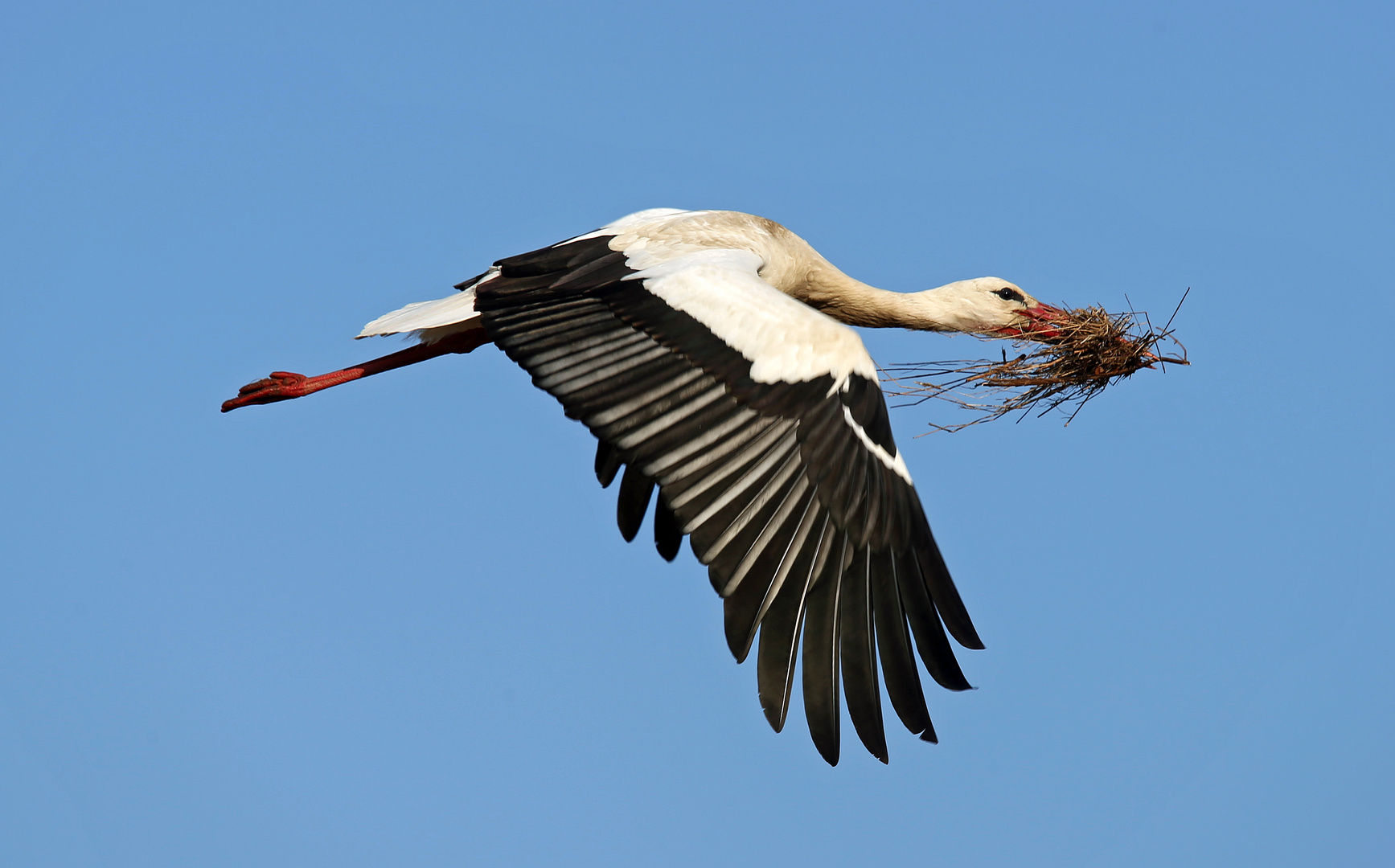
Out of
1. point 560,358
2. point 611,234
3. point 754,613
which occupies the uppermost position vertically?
point 611,234

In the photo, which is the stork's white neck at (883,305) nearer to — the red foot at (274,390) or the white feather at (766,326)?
the white feather at (766,326)

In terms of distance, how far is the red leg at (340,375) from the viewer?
6.27m

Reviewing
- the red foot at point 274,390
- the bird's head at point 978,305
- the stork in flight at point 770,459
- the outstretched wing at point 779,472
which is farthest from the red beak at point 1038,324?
the red foot at point 274,390

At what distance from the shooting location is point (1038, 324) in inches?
243

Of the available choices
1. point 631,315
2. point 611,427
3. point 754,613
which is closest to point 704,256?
point 631,315

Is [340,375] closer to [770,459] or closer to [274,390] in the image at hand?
[274,390]

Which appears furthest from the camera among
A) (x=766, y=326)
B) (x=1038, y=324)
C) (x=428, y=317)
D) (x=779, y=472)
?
(x=1038, y=324)

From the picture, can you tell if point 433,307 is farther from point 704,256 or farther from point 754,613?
point 754,613

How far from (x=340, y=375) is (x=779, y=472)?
3113 mm

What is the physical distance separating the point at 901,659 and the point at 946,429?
115 cm

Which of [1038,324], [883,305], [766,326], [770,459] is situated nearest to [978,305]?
[1038,324]

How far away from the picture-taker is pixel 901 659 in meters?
4.07

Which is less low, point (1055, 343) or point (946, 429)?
point (1055, 343)

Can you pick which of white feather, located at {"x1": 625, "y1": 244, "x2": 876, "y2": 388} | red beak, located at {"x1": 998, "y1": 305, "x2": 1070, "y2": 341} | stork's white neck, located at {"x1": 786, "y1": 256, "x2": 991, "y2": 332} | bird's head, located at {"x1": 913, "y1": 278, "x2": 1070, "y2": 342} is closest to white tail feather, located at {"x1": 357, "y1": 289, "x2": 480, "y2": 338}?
white feather, located at {"x1": 625, "y1": 244, "x2": 876, "y2": 388}
